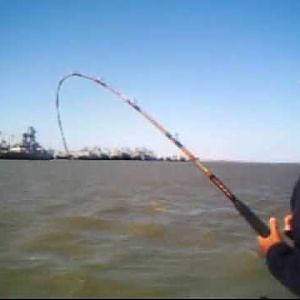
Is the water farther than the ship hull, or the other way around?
the ship hull

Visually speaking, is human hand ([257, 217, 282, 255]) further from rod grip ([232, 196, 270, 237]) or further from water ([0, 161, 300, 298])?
water ([0, 161, 300, 298])

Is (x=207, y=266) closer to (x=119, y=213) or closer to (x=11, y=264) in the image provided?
(x=11, y=264)

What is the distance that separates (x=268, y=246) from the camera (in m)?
4.16

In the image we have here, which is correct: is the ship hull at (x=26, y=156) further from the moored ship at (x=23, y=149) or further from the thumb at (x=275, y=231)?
the thumb at (x=275, y=231)

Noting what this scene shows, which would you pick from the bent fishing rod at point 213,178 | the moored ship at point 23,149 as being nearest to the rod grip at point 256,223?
the bent fishing rod at point 213,178

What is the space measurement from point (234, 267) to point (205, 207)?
37.6 ft

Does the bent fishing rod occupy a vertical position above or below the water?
above

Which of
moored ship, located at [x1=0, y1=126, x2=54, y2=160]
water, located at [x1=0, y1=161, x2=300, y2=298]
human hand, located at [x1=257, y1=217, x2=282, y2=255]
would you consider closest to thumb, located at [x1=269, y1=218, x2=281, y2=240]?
human hand, located at [x1=257, y1=217, x2=282, y2=255]

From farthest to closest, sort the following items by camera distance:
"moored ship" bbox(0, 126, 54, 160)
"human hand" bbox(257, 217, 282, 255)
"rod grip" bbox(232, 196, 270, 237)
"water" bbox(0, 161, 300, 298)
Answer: "moored ship" bbox(0, 126, 54, 160), "water" bbox(0, 161, 300, 298), "rod grip" bbox(232, 196, 270, 237), "human hand" bbox(257, 217, 282, 255)

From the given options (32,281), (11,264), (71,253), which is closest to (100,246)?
(71,253)

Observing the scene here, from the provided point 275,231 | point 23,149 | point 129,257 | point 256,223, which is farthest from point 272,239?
point 23,149

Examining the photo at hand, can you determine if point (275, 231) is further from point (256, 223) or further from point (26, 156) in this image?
point (26, 156)

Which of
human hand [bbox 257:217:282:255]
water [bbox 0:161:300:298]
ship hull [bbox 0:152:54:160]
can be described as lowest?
ship hull [bbox 0:152:54:160]

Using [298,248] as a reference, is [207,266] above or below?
below
